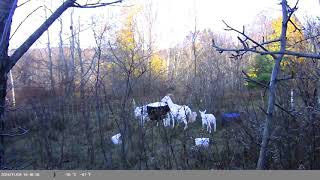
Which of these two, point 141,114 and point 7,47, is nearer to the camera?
point 7,47

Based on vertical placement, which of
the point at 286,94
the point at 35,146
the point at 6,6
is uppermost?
the point at 6,6

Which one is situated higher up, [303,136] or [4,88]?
[4,88]

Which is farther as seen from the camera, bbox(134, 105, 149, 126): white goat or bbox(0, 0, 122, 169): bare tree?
bbox(134, 105, 149, 126): white goat

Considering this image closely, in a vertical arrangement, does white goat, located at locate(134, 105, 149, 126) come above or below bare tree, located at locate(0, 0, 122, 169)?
below

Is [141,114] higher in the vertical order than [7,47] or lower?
lower

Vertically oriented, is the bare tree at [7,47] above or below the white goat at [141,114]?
above

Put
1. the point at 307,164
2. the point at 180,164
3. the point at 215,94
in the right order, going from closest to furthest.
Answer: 1. the point at 307,164
2. the point at 180,164
3. the point at 215,94

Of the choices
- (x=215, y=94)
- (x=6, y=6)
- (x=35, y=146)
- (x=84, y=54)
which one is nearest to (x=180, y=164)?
(x=6, y=6)

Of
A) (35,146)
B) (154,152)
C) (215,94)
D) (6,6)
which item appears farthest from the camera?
(215,94)

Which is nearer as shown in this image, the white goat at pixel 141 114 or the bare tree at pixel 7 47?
the bare tree at pixel 7 47

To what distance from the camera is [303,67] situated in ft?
17.2
